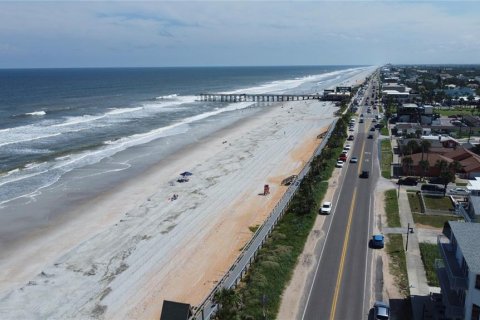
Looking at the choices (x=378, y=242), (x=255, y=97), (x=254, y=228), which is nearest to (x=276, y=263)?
(x=378, y=242)

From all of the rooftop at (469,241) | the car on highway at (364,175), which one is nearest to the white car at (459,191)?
the car on highway at (364,175)

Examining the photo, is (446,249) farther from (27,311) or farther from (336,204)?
(27,311)


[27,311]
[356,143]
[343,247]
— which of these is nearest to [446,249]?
[343,247]

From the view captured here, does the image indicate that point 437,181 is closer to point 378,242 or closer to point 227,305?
point 378,242

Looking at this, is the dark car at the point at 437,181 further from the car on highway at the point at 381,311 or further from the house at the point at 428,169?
the car on highway at the point at 381,311

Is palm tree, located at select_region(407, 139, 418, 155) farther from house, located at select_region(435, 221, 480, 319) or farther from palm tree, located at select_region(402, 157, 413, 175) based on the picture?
house, located at select_region(435, 221, 480, 319)

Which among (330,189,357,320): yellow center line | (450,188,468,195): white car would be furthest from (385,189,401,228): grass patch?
(450,188,468,195): white car
